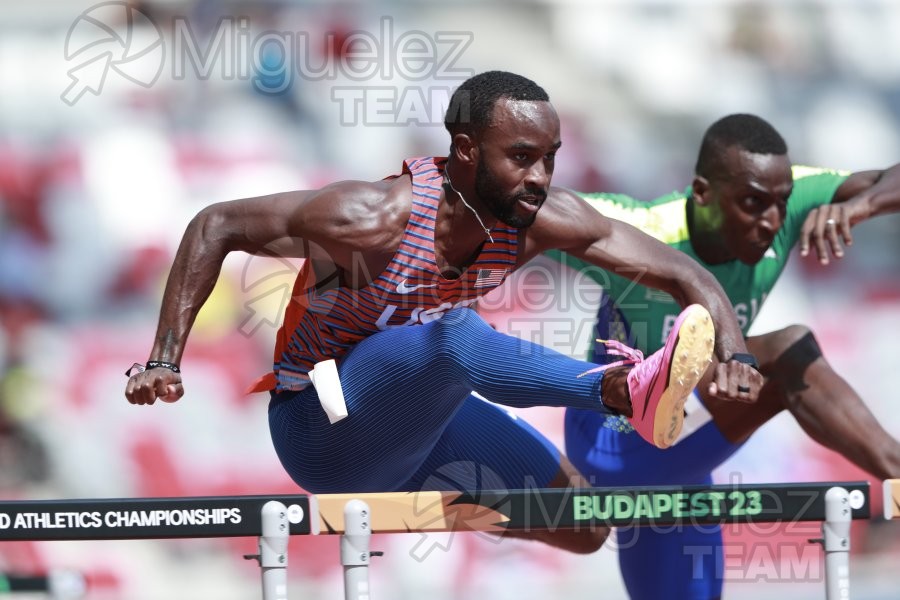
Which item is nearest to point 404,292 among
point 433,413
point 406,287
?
point 406,287

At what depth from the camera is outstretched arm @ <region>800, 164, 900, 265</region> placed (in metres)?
3.63

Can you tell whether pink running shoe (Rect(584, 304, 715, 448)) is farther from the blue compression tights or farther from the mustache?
the mustache

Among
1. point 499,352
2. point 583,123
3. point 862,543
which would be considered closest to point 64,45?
point 583,123

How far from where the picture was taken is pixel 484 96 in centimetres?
320

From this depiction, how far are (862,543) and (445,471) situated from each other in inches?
148

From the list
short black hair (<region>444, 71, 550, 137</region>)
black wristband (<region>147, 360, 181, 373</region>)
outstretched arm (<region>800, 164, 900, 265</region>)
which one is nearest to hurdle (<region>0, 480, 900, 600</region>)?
black wristband (<region>147, 360, 181, 373</region>)

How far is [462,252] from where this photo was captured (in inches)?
130

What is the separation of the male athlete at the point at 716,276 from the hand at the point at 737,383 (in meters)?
0.75

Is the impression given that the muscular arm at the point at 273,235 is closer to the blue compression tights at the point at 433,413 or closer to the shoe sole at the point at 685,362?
the blue compression tights at the point at 433,413

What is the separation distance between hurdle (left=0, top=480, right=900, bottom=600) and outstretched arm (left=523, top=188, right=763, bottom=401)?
19.7 inches

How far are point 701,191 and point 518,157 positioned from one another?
1.27 meters

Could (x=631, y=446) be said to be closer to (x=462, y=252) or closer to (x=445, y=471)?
(x=445, y=471)

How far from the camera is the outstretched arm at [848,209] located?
3629mm

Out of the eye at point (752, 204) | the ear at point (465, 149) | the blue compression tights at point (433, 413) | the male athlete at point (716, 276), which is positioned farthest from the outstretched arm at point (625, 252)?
the eye at point (752, 204)
